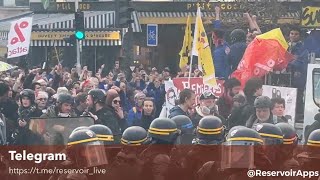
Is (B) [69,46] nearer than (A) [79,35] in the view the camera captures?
No

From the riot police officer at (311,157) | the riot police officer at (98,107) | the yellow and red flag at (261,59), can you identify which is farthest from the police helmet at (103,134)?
the yellow and red flag at (261,59)

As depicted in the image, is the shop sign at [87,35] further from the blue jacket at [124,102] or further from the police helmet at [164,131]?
the police helmet at [164,131]

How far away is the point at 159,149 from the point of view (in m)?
5.32

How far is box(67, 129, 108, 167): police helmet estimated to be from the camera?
5.09 meters

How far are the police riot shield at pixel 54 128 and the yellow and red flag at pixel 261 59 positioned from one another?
3686mm

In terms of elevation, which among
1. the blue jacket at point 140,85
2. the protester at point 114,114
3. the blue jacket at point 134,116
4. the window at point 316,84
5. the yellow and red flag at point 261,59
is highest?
the yellow and red flag at point 261,59

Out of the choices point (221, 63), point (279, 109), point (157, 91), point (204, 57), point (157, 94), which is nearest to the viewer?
point (279, 109)

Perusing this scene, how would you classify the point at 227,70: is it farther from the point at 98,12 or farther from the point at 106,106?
the point at 98,12

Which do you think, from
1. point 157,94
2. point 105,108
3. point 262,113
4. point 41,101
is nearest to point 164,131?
point 262,113

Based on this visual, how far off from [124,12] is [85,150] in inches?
536

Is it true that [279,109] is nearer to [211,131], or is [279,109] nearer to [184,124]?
[184,124]

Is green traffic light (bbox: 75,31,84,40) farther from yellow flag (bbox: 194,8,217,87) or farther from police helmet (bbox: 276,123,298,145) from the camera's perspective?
police helmet (bbox: 276,123,298,145)

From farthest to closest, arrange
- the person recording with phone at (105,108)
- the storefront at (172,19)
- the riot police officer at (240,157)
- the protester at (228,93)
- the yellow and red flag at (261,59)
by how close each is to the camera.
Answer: the storefront at (172,19), the yellow and red flag at (261,59), the protester at (228,93), the person recording with phone at (105,108), the riot police officer at (240,157)

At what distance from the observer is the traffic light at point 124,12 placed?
18.3 meters
